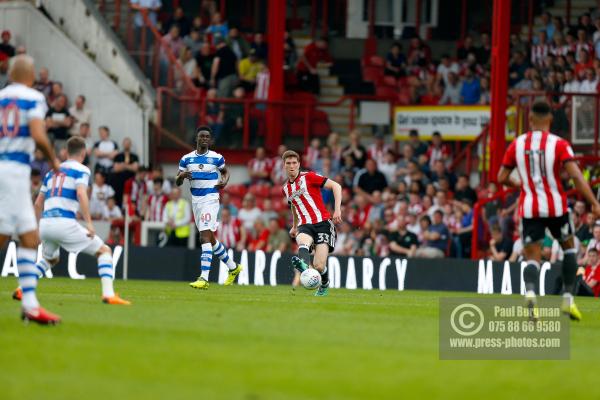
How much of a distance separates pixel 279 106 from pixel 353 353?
802 inches

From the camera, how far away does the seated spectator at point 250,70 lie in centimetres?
3052

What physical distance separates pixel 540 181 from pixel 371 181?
14681 mm

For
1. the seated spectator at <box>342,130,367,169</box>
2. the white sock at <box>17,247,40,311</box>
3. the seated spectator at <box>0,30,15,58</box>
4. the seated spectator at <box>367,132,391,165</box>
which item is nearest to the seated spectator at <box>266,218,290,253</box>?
the seated spectator at <box>342,130,367,169</box>

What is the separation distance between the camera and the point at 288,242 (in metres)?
25.8

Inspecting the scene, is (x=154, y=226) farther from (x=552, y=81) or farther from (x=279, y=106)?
(x=552, y=81)

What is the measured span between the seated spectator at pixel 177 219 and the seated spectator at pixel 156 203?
318 millimetres

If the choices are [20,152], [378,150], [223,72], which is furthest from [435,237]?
[20,152]

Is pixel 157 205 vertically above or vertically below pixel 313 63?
below

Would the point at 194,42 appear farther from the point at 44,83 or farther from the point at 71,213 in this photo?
the point at 71,213

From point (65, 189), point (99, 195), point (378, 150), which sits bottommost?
point (99, 195)

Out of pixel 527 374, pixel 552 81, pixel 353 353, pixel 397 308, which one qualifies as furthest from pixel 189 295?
pixel 552 81

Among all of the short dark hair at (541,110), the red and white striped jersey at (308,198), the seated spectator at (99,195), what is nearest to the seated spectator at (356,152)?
the seated spectator at (99,195)

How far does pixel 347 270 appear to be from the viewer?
24.0 metres

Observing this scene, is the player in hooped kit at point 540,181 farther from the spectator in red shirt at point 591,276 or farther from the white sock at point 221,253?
the spectator in red shirt at point 591,276
